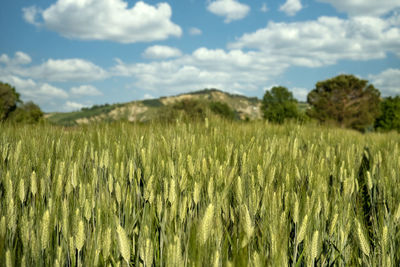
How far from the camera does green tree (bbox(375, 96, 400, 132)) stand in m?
41.9

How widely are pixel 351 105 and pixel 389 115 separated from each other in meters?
5.82

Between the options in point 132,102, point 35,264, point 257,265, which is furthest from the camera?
point 132,102

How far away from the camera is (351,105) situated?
4806cm

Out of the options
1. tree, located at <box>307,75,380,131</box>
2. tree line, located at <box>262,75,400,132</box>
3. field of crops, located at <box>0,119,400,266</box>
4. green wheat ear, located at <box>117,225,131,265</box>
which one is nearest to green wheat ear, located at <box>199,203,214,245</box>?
field of crops, located at <box>0,119,400,266</box>

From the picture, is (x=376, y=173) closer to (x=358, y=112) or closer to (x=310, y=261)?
(x=310, y=261)

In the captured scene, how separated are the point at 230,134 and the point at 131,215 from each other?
231 cm

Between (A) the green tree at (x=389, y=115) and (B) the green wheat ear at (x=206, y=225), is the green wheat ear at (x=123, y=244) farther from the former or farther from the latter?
(A) the green tree at (x=389, y=115)

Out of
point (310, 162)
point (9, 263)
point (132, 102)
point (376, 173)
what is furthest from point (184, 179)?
point (132, 102)

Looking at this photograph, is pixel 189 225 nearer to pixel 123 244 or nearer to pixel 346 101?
pixel 123 244

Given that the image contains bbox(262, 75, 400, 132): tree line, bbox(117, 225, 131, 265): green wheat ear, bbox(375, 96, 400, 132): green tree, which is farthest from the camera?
bbox(262, 75, 400, 132): tree line

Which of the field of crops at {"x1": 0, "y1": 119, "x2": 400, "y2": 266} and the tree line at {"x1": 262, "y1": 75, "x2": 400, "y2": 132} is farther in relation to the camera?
the tree line at {"x1": 262, "y1": 75, "x2": 400, "y2": 132}

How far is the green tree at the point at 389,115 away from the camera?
137 feet

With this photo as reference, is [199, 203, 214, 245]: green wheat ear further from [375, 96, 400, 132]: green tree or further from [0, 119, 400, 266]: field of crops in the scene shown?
[375, 96, 400, 132]: green tree

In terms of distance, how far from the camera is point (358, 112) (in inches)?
1820
